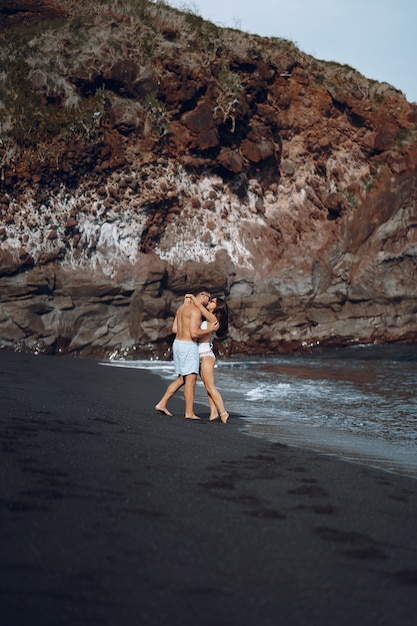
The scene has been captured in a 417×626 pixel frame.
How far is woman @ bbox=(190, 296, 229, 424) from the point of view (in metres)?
8.49

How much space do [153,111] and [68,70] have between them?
10.1 feet

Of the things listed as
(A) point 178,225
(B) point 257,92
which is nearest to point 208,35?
(B) point 257,92

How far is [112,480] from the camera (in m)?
4.06

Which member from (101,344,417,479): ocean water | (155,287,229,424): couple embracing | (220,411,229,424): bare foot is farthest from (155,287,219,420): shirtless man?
(101,344,417,479): ocean water

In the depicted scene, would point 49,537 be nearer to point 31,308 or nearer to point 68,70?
point 31,308

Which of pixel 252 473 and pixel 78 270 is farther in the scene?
pixel 78 270

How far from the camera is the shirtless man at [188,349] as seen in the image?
8484mm

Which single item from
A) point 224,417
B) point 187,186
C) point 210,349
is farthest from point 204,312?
point 187,186

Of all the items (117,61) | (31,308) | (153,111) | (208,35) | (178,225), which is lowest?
(31,308)

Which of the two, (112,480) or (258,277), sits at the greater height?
(258,277)

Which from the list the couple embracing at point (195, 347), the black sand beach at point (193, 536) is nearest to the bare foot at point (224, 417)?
the couple embracing at point (195, 347)

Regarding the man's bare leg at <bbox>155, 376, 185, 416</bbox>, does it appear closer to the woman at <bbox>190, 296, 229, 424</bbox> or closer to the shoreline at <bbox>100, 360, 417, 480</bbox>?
the woman at <bbox>190, 296, 229, 424</bbox>

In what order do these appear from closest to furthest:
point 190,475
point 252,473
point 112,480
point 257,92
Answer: point 112,480
point 190,475
point 252,473
point 257,92

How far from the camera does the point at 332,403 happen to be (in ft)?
35.8
